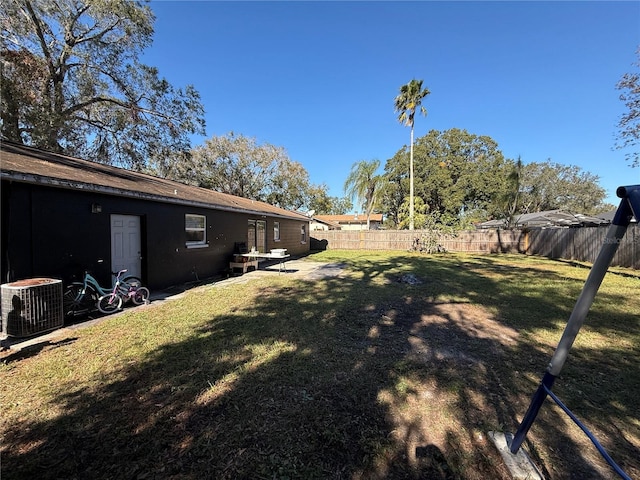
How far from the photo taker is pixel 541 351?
151 inches

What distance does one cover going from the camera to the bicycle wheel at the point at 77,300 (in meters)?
4.81

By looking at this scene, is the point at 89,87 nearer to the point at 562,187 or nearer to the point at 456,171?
the point at 456,171

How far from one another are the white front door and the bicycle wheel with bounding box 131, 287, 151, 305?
0.84 metres

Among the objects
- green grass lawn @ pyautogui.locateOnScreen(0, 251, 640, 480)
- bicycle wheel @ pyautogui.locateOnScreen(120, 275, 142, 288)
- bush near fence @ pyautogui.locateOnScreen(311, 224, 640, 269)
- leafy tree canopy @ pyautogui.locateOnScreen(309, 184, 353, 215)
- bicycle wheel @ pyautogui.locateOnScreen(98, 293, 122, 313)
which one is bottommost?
green grass lawn @ pyautogui.locateOnScreen(0, 251, 640, 480)

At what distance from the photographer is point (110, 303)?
17.7 feet

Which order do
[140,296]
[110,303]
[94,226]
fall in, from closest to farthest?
[110,303] → [94,226] → [140,296]

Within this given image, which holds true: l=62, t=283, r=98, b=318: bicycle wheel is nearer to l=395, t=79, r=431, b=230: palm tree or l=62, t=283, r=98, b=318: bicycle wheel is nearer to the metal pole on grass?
the metal pole on grass

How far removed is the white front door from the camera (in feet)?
20.3

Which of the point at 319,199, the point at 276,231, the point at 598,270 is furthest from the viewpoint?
the point at 319,199

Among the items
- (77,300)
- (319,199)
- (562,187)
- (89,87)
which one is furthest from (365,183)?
(562,187)

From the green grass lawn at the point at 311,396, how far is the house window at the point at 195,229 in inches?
135

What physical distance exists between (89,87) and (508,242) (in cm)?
2557

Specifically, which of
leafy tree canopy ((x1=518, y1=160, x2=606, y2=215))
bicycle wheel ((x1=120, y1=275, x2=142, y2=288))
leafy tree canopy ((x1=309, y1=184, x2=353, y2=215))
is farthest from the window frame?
leafy tree canopy ((x1=518, y1=160, x2=606, y2=215))

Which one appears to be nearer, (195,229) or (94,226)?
(94,226)
